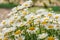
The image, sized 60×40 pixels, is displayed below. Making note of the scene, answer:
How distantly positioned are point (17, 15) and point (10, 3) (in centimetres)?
592

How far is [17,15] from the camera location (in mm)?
1544

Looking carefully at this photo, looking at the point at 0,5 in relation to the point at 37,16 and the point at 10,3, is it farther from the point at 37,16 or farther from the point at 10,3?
the point at 37,16

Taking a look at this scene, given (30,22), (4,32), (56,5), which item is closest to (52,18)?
(30,22)

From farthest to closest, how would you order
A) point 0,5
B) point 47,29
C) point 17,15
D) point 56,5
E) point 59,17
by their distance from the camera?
point 0,5, point 56,5, point 17,15, point 59,17, point 47,29

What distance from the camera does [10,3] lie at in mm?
7422

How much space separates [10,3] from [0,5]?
1.29 feet

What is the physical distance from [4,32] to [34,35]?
0.57 feet

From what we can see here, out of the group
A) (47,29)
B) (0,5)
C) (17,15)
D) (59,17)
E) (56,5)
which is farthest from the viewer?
(0,5)

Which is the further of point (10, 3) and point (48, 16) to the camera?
point (10, 3)

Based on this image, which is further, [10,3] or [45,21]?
[10,3]

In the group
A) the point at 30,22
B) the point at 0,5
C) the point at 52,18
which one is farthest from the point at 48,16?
the point at 0,5

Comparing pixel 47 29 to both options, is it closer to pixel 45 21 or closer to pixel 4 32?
pixel 45 21

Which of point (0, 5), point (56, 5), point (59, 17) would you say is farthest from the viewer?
point (0, 5)

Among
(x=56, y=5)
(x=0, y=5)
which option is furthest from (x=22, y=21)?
(x=0, y=5)
